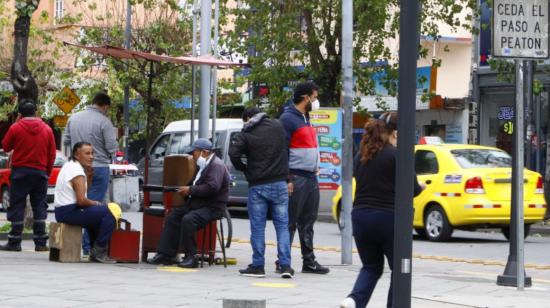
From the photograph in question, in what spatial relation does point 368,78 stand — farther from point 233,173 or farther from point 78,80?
point 78,80

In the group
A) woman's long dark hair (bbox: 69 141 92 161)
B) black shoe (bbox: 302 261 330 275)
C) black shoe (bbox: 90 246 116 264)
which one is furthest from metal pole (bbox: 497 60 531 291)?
woman's long dark hair (bbox: 69 141 92 161)

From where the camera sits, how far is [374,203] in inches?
382

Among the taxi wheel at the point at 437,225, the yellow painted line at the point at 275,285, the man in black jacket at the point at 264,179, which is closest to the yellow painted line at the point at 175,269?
the man in black jacket at the point at 264,179

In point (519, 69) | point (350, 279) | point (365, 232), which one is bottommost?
point (350, 279)

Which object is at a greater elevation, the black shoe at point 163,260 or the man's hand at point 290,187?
the man's hand at point 290,187

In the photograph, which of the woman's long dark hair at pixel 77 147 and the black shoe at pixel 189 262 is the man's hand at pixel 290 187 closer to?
the black shoe at pixel 189 262

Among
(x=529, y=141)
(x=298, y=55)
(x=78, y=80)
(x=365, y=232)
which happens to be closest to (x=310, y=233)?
(x=365, y=232)

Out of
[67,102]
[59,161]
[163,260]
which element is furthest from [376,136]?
[67,102]

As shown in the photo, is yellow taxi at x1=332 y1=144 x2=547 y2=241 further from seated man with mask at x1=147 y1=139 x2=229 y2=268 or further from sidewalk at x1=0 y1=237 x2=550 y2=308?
seated man with mask at x1=147 y1=139 x2=229 y2=268

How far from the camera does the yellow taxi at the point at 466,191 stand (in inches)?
798

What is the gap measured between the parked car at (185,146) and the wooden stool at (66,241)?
1322cm

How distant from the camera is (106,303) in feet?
35.5

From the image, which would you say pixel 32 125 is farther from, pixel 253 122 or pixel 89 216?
pixel 253 122

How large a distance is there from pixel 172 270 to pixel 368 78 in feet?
59.2
